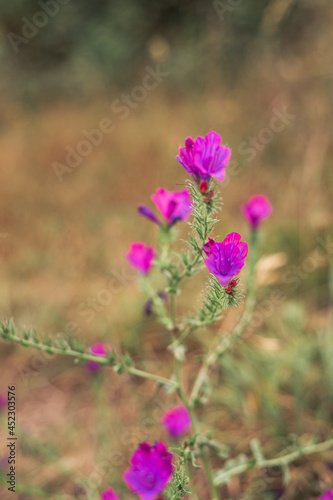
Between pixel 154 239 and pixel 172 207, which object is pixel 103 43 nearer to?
pixel 154 239

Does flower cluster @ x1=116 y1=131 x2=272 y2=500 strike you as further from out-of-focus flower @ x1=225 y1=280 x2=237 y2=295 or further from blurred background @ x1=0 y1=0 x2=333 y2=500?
blurred background @ x1=0 y1=0 x2=333 y2=500

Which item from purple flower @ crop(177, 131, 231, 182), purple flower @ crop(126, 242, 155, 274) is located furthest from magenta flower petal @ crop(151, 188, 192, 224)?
purple flower @ crop(177, 131, 231, 182)

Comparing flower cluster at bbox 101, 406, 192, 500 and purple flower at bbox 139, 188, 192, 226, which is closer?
flower cluster at bbox 101, 406, 192, 500

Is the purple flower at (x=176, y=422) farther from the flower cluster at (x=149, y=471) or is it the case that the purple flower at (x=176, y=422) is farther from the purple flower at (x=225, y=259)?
the purple flower at (x=225, y=259)

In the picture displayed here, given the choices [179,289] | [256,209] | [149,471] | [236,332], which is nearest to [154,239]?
[256,209]

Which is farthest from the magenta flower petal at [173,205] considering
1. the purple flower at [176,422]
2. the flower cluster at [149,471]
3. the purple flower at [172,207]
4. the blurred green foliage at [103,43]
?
the blurred green foliage at [103,43]


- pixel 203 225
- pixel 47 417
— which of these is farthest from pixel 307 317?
pixel 203 225

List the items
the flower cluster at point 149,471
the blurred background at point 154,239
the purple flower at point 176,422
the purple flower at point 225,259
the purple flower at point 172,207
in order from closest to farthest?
the purple flower at point 225,259, the flower cluster at point 149,471, the purple flower at point 172,207, the purple flower at point 176,422, the blurred background at point 154,239
